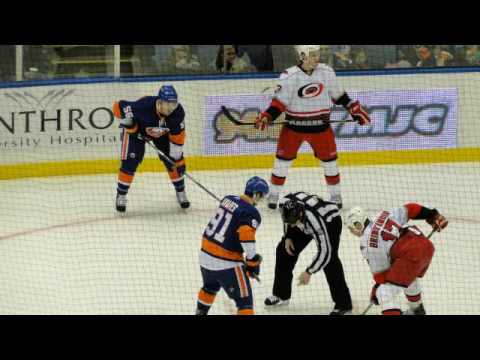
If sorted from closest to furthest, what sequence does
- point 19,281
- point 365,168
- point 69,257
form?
point 19,281
point 69,257
point 365,168

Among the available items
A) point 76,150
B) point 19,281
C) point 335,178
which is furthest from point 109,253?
point 76,150

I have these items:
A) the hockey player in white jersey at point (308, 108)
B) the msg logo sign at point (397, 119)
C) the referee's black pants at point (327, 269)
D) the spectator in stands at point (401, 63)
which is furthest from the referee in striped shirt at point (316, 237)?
the spectator in stands at point (401, 63)

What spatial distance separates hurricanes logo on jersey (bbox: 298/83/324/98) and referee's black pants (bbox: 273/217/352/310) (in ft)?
8.65

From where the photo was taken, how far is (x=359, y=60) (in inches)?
422

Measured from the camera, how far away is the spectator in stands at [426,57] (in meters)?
10.6

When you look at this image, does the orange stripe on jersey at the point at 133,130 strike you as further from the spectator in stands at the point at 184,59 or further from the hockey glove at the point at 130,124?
the spectator in stands at the point at 184,59

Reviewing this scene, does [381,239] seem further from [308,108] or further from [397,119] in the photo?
[397,119]

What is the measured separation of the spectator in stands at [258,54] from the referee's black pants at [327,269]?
16.6ft

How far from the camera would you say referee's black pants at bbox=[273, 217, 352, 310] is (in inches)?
226

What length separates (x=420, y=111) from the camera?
408 inches

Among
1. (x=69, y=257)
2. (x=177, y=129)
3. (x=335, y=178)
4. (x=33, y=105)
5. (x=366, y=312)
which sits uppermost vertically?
(x=33, y=105)

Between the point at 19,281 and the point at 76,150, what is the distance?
11.8 ft

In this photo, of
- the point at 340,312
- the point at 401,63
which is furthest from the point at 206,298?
the point at 401,63

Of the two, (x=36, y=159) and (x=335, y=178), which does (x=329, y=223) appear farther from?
(x=36, y=159)
